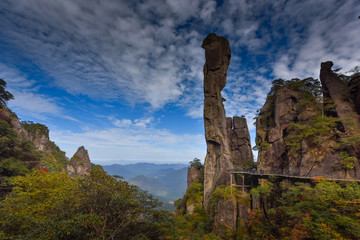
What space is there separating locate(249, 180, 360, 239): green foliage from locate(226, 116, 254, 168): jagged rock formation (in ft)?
50.4

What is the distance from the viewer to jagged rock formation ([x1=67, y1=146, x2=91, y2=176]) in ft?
200

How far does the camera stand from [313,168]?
1738 cm

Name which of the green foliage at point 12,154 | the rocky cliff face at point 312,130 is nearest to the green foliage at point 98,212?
the green foliage at point 12,154

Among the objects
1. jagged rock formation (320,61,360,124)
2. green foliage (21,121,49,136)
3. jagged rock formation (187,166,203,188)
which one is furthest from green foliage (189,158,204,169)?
green foliage (21,121,49,136)

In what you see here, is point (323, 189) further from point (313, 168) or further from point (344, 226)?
point (313, 168)

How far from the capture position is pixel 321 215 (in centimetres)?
1184

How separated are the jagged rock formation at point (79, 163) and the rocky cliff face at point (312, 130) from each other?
7133 cm

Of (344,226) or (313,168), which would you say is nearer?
(344,226)

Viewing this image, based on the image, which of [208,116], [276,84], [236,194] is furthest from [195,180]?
[276,84]

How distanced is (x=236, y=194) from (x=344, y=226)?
12538mm

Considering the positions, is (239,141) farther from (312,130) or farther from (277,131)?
(312,130)

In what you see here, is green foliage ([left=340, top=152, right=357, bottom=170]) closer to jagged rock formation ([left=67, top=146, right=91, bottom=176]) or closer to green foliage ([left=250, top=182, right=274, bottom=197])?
green foliage ([left=250, top=182, right=274, bottom=197])

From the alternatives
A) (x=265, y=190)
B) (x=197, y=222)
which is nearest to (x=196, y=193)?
(x=197, y=222)

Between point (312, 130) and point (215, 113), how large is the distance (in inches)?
600
